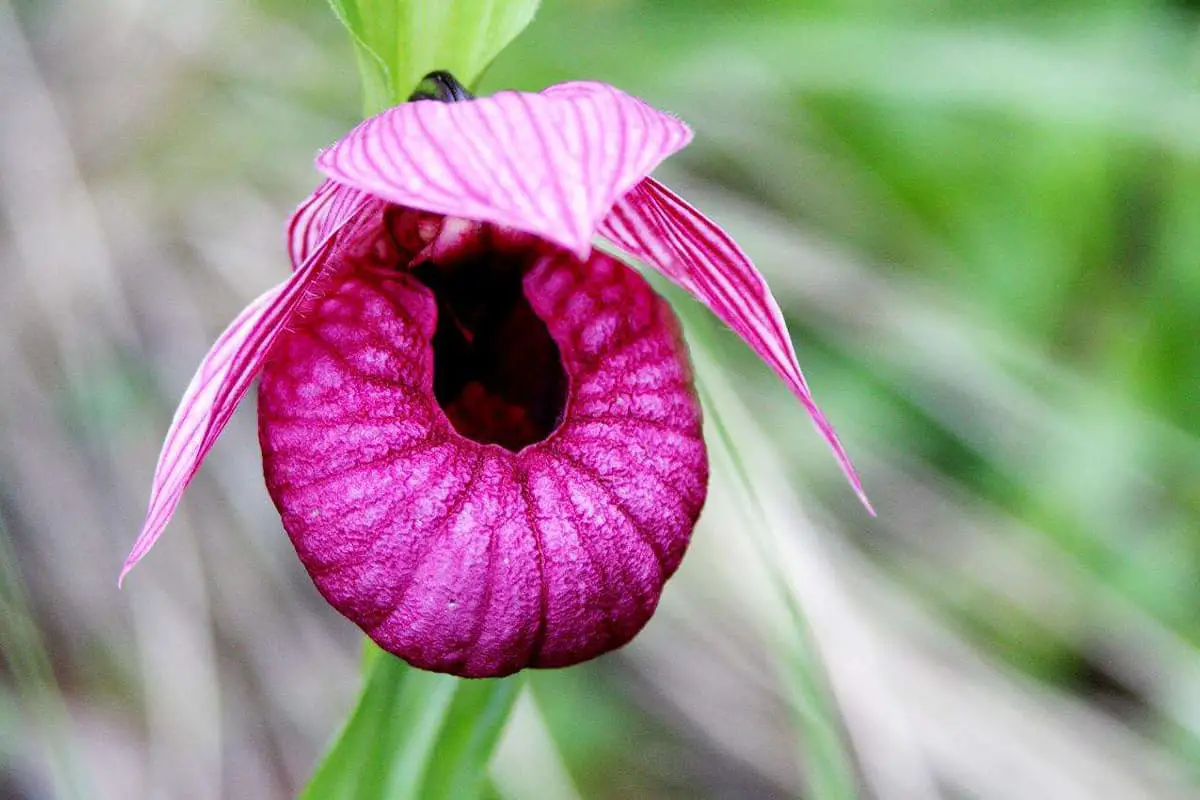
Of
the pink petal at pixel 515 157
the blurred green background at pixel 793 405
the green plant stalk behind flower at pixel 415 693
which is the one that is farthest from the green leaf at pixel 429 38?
the blurred green background at pixel 793 405

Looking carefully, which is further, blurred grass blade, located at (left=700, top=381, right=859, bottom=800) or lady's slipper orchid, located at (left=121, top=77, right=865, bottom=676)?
blurred grass blade, located at (left=700, top=381, right=859, bottom=800)

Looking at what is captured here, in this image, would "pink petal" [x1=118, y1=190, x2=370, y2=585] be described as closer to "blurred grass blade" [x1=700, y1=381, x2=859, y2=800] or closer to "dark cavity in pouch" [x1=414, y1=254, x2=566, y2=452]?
"dark cavity in pouch" [x1=414, y1=254, x2=566, y2=452]

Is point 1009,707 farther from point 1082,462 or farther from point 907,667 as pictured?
point 1082,462

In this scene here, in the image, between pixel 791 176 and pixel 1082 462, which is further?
pixel 791 176

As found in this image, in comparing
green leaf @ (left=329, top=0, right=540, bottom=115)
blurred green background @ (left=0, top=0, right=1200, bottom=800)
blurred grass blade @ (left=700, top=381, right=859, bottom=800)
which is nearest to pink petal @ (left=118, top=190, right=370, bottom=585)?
green leaf @ (left=329, top=0, right=540, bottom=115)

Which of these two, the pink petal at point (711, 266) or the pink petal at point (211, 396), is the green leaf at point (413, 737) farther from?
the pink petal at point (711, 266)

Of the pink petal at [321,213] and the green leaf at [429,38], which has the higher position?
the green leaf at [429,38]

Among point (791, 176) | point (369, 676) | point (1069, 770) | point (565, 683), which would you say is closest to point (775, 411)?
point (791, 176)

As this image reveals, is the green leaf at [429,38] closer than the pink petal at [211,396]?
No
